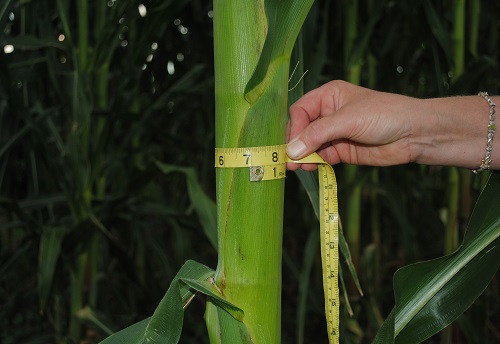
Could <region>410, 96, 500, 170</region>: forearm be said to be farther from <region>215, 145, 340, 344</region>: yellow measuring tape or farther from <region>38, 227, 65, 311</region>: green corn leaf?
<region>38, 227, 65, 311</region>: green corn leaf

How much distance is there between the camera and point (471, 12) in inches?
67.9

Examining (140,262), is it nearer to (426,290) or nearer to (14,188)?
(14,188)

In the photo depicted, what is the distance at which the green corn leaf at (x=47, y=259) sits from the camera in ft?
4.13

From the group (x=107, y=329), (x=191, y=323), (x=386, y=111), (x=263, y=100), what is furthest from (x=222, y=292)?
(x=191, y=323)

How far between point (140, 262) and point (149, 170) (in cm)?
93

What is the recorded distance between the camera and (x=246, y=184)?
0.58 m

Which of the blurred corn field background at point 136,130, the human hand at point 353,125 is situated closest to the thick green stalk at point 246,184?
the human hand at point 353,125

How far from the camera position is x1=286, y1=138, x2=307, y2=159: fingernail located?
2.20 feet

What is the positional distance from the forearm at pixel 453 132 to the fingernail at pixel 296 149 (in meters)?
0.18

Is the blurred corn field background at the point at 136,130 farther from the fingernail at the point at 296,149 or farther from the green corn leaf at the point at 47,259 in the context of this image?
the fingernail at the point at 296,149

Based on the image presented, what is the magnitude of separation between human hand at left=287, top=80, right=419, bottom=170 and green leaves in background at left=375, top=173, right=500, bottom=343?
0.45 ft

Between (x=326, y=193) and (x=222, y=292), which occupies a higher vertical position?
(x=326, y=193)

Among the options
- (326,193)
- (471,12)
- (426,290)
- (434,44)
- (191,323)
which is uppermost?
(471,12)

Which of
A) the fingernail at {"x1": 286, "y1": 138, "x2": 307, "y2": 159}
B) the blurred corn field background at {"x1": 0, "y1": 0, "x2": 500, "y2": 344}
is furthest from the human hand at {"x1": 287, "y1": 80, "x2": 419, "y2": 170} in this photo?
the blurred corn field background at {"x1": 0, "y1": 0, "x2": 500, "y2": 344}
